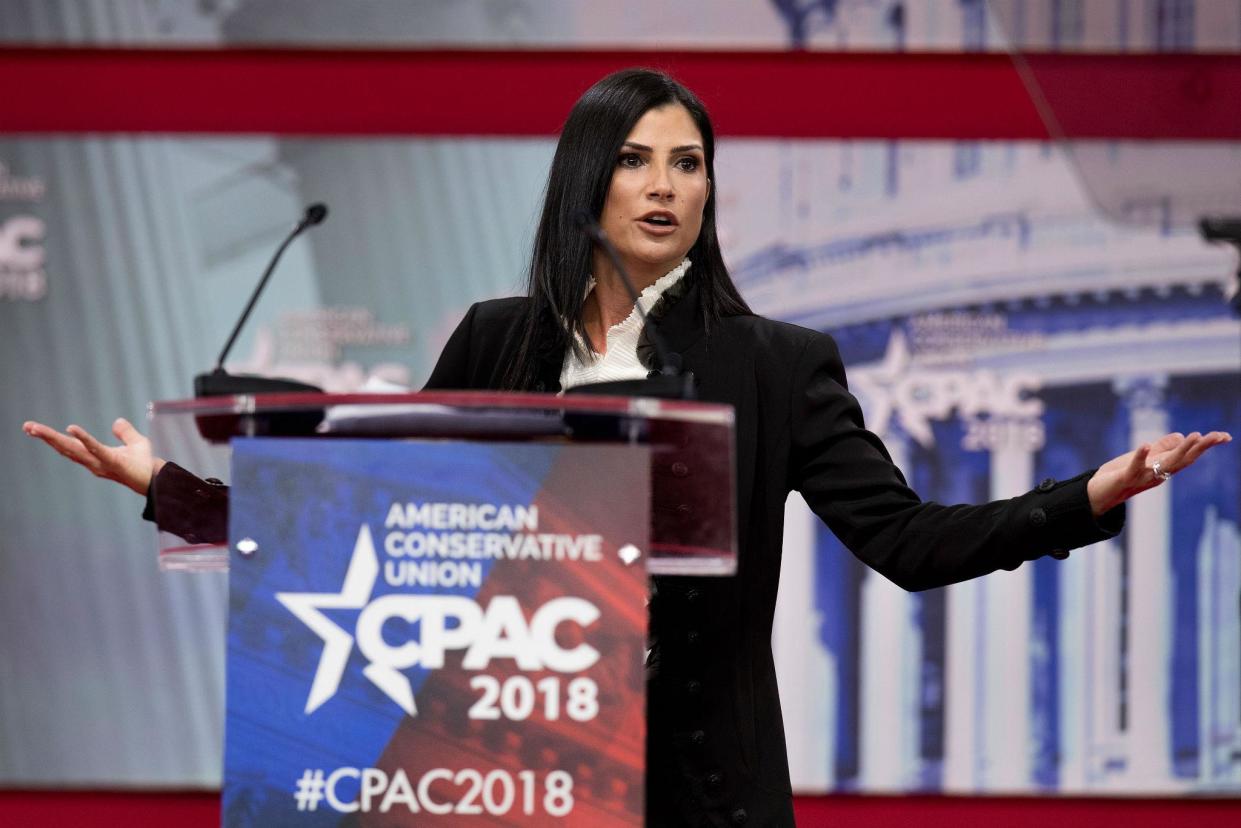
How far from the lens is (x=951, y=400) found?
3705 mm

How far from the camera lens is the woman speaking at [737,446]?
144cm

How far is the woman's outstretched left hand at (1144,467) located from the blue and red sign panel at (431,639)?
0.51 meters

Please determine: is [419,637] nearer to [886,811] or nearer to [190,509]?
[190,509]

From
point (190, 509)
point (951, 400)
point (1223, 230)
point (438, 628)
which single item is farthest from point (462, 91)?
point (438, 628)

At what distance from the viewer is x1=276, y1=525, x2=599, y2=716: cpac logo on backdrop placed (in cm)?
112

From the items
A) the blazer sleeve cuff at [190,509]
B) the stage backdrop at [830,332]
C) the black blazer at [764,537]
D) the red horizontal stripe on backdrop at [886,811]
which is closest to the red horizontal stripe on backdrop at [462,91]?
the stage backdrop at [830,332]

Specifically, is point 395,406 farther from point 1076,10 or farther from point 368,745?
point 1076,10

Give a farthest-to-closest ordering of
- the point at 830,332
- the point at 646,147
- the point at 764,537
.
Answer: the point at 830,332
the point at 646,147
the point at 764,537

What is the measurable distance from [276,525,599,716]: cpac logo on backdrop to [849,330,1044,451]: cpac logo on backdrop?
2661mm

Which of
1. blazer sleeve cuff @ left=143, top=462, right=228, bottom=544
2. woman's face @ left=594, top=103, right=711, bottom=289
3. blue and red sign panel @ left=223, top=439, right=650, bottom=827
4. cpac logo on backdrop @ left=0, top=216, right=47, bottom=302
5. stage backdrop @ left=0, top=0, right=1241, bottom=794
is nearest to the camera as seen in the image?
blue and red sign panel @ left=223, top=439, right=650, bottom=827

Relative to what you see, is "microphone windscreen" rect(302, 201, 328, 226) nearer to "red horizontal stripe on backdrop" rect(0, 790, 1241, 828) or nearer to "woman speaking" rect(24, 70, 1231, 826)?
"woman speaking" rect(24, 70, 1231, 826)

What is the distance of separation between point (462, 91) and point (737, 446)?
2.55 meters

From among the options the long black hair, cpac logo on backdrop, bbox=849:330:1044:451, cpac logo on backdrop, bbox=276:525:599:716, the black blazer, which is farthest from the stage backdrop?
cpac logo on backdrop, bbox=276:525:599:716

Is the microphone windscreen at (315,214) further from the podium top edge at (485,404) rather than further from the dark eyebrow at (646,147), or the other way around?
the podium top edge at (485,404)
